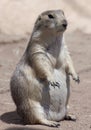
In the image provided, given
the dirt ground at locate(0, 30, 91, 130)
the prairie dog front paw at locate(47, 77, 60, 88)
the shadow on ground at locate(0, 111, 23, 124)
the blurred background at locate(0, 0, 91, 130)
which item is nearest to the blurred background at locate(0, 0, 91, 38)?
the blurred background at locate(0, 0, 91, 130)

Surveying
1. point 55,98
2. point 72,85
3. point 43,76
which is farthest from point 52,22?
point 72,85

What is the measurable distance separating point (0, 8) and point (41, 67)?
772 cm

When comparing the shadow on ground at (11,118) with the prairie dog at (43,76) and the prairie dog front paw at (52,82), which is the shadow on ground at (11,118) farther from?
the prairie dog front paw at (52,82)

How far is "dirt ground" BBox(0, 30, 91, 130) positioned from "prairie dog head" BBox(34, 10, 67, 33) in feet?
3.56

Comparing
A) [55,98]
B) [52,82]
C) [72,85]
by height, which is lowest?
[72,85]

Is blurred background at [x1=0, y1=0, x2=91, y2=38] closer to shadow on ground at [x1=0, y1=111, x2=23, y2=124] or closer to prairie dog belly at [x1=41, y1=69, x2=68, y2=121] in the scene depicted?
shadow on ground at [x1=0, y1=111, x2=23, y2=124]

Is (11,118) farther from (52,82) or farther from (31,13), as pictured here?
(31,13)

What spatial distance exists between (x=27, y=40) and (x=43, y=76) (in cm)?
620

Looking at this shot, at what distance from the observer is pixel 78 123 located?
641 cm

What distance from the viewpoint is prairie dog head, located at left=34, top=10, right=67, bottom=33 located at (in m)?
6.07

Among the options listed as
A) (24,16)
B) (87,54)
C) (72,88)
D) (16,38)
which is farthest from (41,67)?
(24,16)

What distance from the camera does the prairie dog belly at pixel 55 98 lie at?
6238 mm

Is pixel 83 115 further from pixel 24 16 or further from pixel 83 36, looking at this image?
pixel 24 16

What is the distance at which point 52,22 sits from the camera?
615cm
